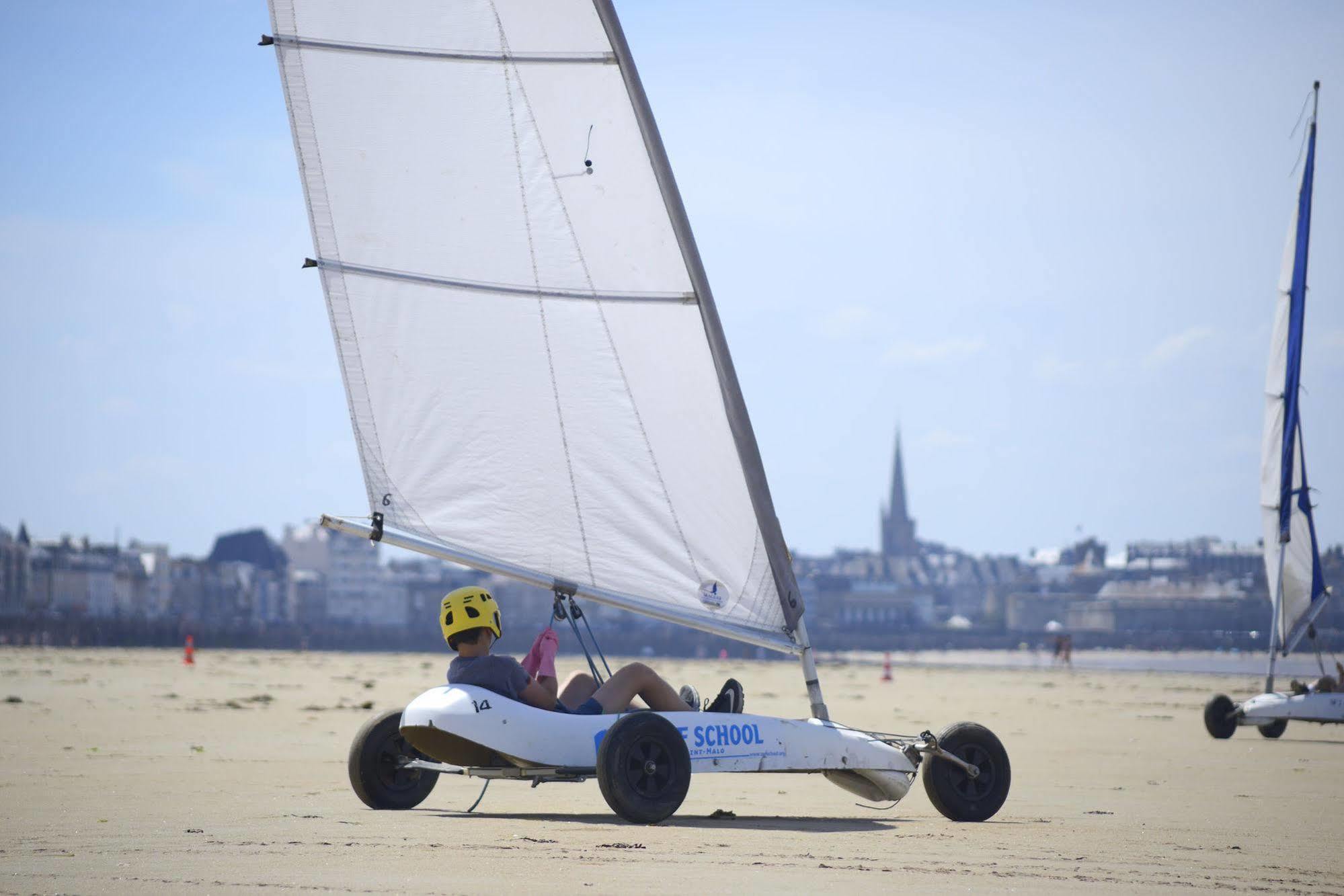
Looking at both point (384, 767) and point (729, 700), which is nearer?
point (729, 700)

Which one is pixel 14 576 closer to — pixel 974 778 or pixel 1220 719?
pixel 1220 719

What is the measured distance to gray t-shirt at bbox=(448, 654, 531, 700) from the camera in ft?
24.6

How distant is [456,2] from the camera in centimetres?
788

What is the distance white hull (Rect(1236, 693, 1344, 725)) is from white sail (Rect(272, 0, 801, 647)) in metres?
10.3

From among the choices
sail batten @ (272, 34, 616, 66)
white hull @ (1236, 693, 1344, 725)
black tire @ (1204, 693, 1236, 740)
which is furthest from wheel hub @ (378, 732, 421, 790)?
white hull @ (1236, 693, 1344, 725)

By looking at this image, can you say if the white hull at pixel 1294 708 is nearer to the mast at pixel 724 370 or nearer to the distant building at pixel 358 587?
the mast at pixel 724 370

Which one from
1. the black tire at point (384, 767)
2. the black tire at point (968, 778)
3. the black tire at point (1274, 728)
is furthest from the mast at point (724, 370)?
the black tire at point (1274, 728)

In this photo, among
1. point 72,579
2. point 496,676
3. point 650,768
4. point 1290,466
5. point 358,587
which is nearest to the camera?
point 650,768

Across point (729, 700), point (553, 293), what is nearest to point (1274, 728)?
point (729, 700)

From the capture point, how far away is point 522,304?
26.4 ft

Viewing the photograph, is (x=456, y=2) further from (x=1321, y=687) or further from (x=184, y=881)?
(x=1321, y=687)

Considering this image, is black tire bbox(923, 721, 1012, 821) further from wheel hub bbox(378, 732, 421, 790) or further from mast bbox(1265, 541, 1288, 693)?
mast bbox(1265, 541, 1288, 693)

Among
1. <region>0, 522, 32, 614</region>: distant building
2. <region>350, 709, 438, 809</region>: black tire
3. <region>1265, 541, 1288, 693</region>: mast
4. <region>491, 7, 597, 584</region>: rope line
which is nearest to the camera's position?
<region>491, 7, 597, 584</region>: rope line

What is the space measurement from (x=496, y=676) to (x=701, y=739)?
38.6 inches
